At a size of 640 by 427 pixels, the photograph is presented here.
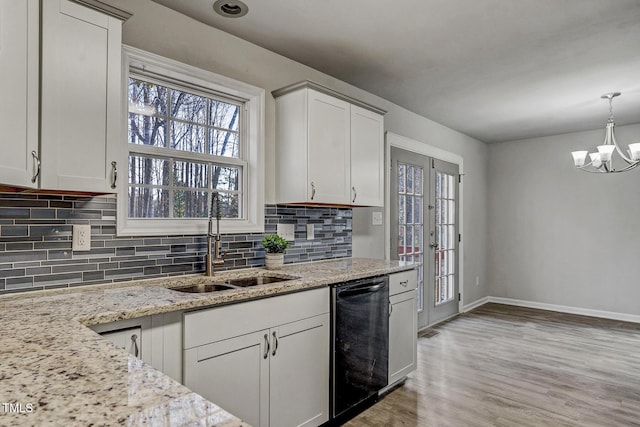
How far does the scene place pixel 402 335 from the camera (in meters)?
2.92

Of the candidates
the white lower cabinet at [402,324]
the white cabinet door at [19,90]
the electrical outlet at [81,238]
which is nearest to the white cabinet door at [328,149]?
the white lower cabinet at [402,324]

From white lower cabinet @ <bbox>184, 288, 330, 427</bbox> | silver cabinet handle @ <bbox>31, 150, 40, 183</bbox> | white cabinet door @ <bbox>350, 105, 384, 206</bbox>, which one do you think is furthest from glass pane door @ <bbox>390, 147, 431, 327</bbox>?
silver cabinet handle @ <bbox>31, 150, 40, 183</bbox>

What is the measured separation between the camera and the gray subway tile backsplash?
1688mm

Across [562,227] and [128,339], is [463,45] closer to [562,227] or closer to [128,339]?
[128,339]

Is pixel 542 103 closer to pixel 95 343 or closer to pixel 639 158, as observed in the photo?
pixel 639 158

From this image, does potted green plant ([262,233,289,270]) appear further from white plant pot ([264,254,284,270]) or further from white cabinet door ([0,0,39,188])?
white cabinet door ([0,0,39,188])

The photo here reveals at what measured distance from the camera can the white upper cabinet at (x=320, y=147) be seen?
2646 millimetres

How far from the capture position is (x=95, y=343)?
1.10m

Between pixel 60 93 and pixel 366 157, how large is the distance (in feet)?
6.91

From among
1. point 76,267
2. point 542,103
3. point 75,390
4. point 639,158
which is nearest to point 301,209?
point 76,267

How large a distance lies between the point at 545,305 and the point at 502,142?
248cm

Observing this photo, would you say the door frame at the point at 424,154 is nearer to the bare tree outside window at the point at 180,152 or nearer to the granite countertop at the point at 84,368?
the bare tree outside window at the point at 180,152

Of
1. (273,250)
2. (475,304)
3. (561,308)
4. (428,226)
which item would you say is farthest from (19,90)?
(561,308)

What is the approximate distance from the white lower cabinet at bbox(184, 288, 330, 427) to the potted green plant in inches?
19.7
